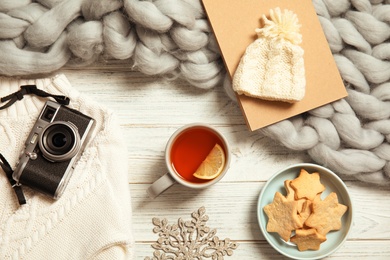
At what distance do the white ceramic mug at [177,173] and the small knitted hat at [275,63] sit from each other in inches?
3.9

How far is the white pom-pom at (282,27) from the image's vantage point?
90 centimetres

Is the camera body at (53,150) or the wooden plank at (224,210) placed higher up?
the camera body at (53,150)

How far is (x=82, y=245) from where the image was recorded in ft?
2.89

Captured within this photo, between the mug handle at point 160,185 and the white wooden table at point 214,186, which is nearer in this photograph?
the mug handle at point 160,185

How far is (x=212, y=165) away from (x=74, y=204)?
26 centimetres

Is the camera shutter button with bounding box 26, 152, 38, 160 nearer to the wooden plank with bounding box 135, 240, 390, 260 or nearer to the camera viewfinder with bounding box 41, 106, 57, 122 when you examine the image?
the camera viewfinder with bounding box 41, 106, 57, 122

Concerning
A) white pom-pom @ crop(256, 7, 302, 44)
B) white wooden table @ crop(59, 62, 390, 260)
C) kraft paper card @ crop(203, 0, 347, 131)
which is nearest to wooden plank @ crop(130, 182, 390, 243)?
white wooden table @ crop(59, 62, 390, 260)

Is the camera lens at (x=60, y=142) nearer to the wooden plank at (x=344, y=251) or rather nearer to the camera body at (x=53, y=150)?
the camera body at (x=53, y=150)

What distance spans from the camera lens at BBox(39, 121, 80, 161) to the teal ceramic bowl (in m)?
0.36

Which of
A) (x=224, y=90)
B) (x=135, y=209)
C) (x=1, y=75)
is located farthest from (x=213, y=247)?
(x=1, y=75)

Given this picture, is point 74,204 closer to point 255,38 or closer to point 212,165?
point 212,165

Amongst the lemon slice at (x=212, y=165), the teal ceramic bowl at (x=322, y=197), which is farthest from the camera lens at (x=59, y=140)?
the teal ceramic bowl at (x=322, y=197)

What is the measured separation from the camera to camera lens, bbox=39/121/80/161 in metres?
0.86

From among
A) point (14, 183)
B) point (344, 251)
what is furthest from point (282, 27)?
point (14, 183)
